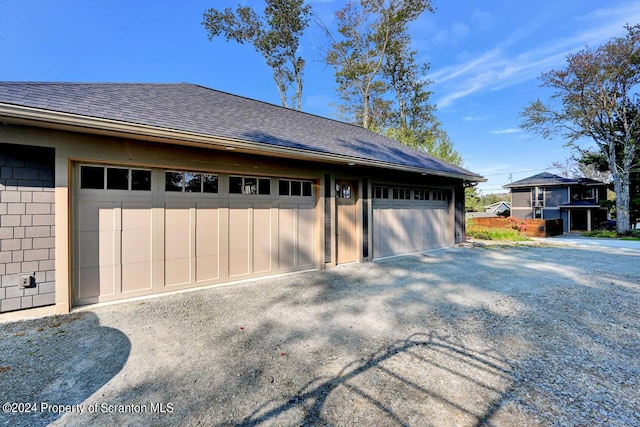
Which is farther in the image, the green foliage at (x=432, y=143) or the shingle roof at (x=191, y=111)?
the green foliage at (x=432, y=143)

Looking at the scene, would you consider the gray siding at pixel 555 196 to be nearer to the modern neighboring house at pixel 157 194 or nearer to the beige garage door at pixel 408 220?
the beige garage door at pixel 408 220

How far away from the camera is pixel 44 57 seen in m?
6.12

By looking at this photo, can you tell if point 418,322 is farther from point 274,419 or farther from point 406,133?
point 406,133

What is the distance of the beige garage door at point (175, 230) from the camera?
3715 millimetres

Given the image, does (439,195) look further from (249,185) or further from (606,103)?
(606,103)

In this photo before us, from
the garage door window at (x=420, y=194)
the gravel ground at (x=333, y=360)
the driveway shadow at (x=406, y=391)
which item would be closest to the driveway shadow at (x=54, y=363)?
the gravel ground at (x=333, y=360)

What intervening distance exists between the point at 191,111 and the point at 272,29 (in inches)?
489

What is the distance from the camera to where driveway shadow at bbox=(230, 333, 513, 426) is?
5.64ft

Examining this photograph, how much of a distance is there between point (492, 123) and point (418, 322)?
20.3 metres

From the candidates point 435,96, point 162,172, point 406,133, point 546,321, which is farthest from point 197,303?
point 435,96

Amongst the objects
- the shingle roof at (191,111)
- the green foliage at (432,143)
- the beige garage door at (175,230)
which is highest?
the green foliage at (432,143)

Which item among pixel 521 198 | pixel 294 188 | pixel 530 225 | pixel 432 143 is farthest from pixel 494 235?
pixel 521 198

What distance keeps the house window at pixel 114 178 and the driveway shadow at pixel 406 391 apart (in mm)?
3705

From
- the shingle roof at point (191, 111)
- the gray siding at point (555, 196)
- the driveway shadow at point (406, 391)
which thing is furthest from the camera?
the gray siding at point (555, 196)
